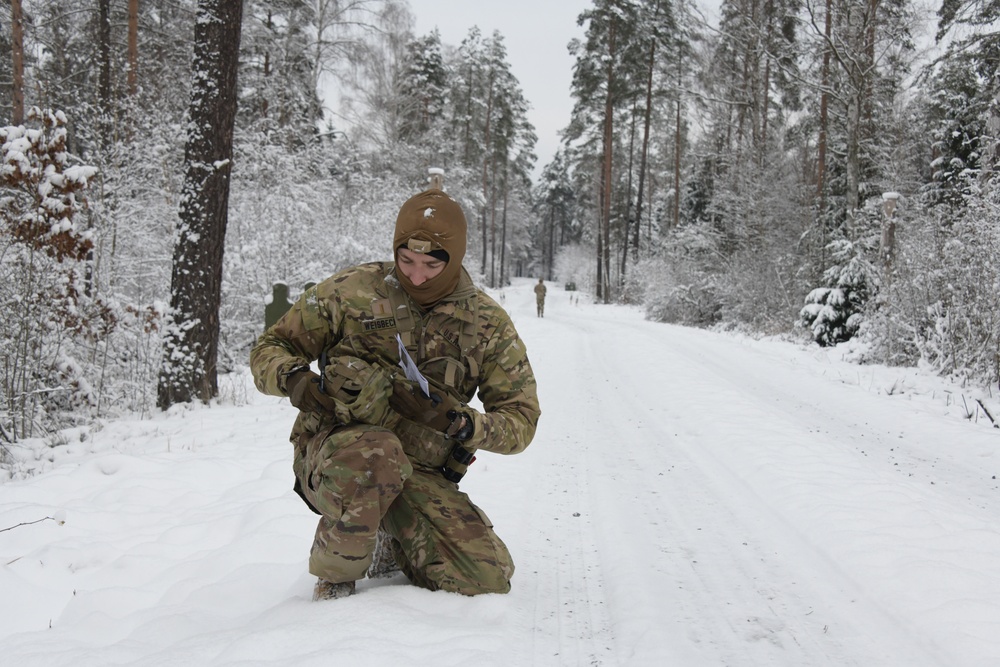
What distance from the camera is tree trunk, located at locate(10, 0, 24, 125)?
32.3ft

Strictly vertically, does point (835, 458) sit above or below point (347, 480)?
below

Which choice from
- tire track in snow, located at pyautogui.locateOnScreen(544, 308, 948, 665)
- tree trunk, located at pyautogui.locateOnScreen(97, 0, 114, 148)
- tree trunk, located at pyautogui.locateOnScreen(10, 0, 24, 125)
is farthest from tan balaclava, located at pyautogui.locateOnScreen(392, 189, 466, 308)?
tree trunk, located at pyautogui.locateOnScreen(97, 0, 114, 148)

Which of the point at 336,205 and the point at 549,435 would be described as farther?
the point at 336,205

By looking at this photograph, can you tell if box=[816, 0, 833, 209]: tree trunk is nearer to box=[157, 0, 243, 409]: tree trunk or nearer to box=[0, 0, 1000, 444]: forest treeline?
box=[0, 0, 1000, 444]: forest treeline

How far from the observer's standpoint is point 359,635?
2.03m

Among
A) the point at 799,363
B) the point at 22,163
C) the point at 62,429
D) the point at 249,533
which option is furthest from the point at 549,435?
the point at 799,363

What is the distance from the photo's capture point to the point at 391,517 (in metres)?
2.62

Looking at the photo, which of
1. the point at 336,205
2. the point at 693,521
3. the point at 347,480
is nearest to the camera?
the point at 347,480

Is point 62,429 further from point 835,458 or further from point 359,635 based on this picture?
point 835,458

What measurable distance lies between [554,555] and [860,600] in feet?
4.47

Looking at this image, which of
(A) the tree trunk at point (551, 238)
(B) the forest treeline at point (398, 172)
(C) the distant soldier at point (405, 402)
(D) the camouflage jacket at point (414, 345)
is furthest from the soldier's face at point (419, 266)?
(A) the tree trunk at point (551, 238)

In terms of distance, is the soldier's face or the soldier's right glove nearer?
the soldier's right glove

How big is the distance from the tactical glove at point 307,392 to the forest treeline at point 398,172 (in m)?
4.02

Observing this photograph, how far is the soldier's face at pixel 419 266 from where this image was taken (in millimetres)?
2541
